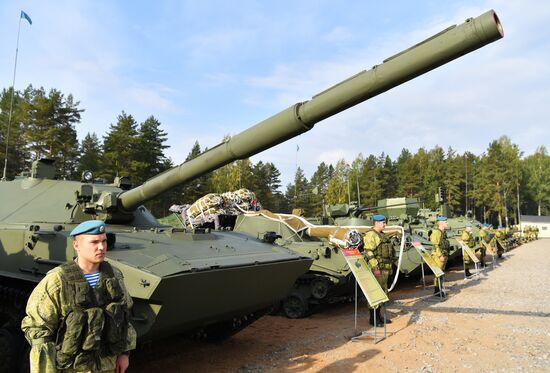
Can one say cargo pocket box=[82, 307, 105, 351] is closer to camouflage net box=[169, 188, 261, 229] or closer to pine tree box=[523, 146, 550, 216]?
camouflage net box=[169, 188, 261, 229]

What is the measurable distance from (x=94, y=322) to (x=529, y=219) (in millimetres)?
57532

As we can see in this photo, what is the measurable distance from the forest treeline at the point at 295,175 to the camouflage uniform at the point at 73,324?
2853 cm

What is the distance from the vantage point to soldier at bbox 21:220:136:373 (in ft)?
7.88

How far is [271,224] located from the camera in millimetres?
9656

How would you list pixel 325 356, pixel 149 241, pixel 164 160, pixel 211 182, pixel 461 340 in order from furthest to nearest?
pixel 211 182 → pixel 164 160 → pixel 461 340 → pixel 325 356 → pixel 149 241

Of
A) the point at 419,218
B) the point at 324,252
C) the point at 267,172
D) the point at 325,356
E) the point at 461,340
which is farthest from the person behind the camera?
the point at 267,172

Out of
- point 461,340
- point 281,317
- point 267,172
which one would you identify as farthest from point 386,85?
point 267,172

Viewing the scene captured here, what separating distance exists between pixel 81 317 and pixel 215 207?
363 inches

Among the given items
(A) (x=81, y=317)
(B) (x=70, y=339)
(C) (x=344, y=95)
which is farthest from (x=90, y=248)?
(C) (x=344, y=95)

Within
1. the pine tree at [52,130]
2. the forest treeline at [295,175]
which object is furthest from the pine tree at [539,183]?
the pine tree at [52,130]

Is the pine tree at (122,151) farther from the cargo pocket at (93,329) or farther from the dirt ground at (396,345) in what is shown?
the cargo pocket at (93,329)

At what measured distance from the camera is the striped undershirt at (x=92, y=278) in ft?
8.44

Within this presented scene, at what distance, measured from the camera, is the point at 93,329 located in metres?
2.46

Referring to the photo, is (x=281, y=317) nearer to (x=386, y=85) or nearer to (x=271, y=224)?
(x=271, y=224)
